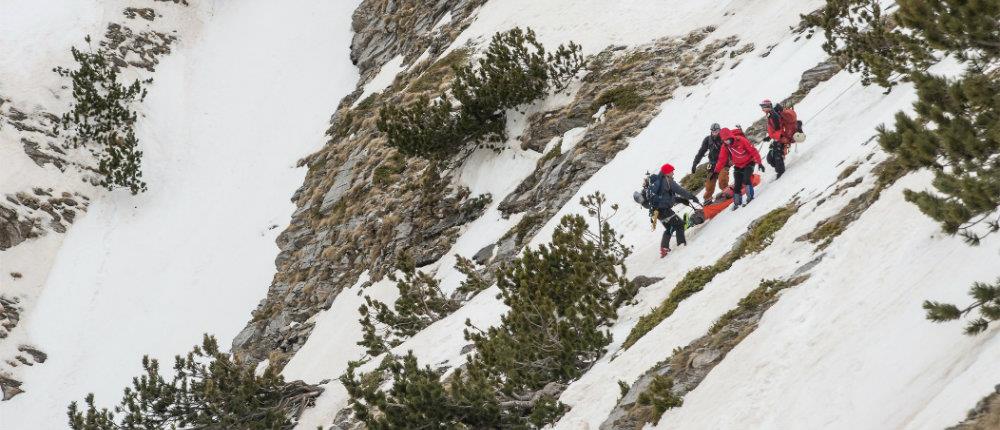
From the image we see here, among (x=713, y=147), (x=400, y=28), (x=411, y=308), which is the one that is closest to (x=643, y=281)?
(x=713, y=147)

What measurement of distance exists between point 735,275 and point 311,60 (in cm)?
3778

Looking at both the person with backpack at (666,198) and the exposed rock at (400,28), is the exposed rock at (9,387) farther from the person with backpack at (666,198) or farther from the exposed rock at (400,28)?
the person with backpack at (666,198)

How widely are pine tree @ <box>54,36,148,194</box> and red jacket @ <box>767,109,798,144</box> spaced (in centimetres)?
2995

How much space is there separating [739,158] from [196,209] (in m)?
27.8

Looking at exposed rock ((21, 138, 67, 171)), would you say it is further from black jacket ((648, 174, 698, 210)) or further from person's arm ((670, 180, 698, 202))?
person's arm ((670, 180, 698, 202))

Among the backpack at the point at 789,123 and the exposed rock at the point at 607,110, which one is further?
the exposed rock at the point at 607,110

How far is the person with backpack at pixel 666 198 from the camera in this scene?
46.7 feet

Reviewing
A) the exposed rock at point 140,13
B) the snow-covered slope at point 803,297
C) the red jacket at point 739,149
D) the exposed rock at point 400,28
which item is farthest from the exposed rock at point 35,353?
the red jacket at point 739,149

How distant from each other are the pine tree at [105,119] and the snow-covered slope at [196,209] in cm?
72

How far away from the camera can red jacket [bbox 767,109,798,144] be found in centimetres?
1402

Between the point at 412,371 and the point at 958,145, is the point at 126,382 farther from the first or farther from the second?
the point at 958,145

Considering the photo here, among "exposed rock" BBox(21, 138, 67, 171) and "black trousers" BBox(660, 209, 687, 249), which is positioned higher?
"exposed rock" BBox(21, 138, 67, 171)

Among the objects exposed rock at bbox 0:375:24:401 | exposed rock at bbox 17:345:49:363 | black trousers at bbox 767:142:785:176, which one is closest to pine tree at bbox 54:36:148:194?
exposed rock at bbox 17:345:49:363

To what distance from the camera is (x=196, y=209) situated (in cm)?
3572
